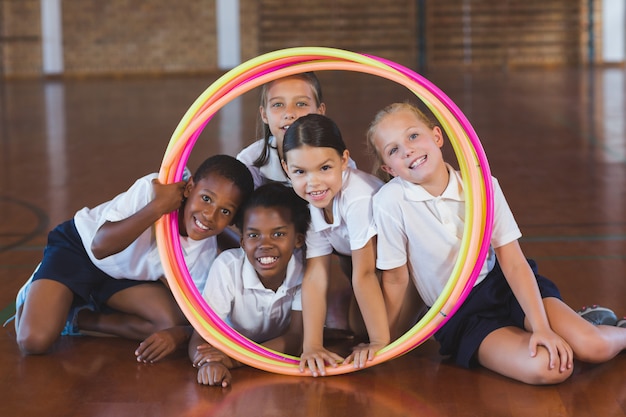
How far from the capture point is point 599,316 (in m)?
2.59

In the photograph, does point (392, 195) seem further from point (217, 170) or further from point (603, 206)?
point (603, 206)

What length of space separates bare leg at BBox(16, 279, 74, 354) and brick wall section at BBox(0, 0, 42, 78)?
11.7 metres

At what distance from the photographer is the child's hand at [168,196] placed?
2.49 m

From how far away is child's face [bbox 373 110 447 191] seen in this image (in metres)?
2.39

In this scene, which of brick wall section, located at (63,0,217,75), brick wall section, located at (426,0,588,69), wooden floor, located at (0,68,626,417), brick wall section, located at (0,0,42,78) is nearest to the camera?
wooden floor, located at (0,68,626,417)

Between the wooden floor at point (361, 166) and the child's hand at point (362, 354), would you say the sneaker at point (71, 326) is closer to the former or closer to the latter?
the wooden floor at point (361, 166)

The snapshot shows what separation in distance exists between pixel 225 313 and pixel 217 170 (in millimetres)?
410

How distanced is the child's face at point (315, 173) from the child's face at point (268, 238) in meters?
0.12

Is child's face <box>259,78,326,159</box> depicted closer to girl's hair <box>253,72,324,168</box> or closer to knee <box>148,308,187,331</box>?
girl's hair <box>253,72,324,168</box>

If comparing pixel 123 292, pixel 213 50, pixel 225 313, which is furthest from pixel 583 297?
pixel 213 50

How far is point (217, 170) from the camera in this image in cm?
257

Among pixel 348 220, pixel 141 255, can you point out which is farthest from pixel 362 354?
pixel 141 255

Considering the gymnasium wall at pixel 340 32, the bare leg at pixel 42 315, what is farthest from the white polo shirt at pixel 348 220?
the gymnasium wall at pixel 340 32

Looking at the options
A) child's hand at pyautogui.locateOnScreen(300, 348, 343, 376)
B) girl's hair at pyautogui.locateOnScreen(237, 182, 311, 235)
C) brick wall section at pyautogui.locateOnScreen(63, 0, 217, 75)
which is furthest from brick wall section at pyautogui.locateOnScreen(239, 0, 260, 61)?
child's hand at pyautogui.locateOnScreen(300, 348, 343, 376)
